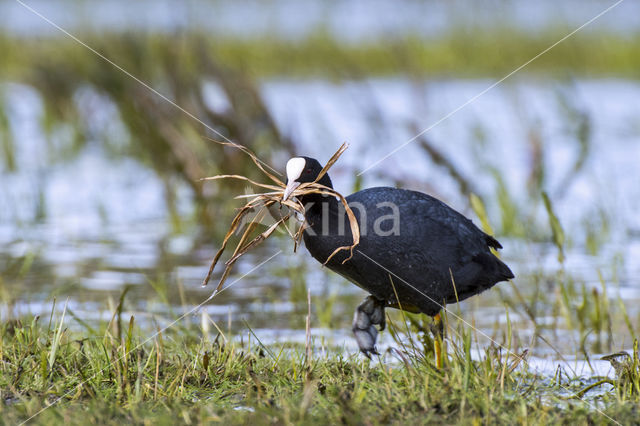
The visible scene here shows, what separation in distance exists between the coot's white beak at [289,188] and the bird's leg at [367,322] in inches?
29.2

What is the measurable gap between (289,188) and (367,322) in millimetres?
829

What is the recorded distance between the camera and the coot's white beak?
3518mm

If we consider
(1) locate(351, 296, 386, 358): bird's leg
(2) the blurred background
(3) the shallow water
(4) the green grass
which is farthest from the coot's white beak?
(4) the green grass

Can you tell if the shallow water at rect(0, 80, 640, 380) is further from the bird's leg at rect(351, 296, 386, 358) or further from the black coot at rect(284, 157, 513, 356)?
the black coot at rect(284, 157, 513, 356)

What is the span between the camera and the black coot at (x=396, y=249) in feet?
12.0

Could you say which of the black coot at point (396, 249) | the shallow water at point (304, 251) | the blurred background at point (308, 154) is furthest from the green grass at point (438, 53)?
the black coot at point (396, 249)

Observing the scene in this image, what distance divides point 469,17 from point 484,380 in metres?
13.4

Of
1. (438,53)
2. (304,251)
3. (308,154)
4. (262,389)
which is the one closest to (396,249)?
(262,389)

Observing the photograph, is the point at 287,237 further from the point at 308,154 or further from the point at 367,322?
the point at 367,322

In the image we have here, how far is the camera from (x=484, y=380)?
3322mm

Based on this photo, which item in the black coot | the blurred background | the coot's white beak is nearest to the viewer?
the coot's white beak

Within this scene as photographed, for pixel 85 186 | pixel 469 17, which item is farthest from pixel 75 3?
pixel 85 186

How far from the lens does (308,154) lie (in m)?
7.94

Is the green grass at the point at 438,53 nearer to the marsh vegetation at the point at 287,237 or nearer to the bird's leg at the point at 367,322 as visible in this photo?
the marsh vegetation at the point at 287,237
